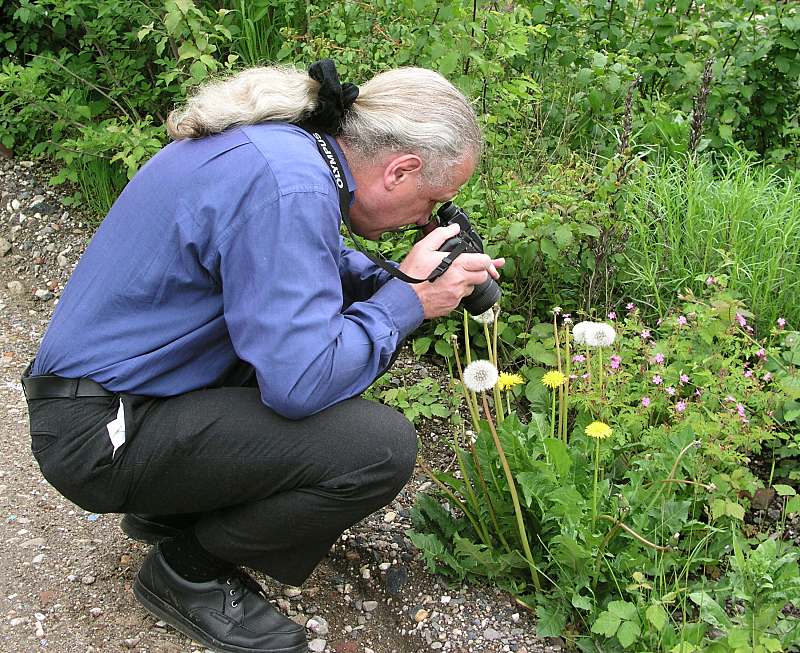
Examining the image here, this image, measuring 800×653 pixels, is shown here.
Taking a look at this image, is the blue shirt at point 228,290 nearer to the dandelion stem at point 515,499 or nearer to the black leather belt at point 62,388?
the black leather belt at point 62,388

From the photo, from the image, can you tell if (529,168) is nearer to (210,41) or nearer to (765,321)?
(765,321)

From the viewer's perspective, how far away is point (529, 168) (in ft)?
13.4

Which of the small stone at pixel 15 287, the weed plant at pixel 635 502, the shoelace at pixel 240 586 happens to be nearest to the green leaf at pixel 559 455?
the weed plant at pixel 635 502

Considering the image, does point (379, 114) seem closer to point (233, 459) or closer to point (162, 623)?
point (233, 459)

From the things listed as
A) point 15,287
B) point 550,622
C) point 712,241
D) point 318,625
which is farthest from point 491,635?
point 15,287

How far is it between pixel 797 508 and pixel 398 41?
2382mm

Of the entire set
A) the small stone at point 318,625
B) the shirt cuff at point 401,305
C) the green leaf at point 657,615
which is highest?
the shirt cuff at point 401,305

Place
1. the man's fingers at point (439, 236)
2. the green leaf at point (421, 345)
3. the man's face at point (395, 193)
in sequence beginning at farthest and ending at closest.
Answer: the green leaf at point (421, 345), the man's fingers at point (439, 236), the man's face at point (395, 193)

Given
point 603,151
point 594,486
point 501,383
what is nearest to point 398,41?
point 603,151

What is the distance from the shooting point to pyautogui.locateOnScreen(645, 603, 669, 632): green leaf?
2201mm

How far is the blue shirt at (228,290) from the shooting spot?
6.78 ft

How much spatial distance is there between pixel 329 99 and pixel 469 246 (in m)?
0.53

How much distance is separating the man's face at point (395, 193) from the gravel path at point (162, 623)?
99 cm

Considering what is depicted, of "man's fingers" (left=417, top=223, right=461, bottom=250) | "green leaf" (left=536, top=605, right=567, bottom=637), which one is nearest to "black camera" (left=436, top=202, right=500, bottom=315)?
"man's fingers" (left=417, top=223, right=461, bottom=250)
